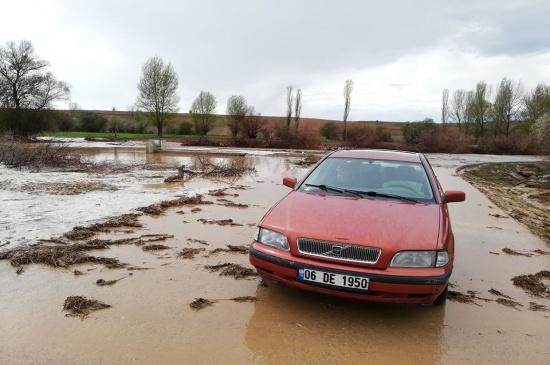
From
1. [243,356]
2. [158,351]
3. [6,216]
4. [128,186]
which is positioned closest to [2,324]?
[158,351]

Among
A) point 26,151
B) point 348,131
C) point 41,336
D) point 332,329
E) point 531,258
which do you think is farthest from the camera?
point 348,131

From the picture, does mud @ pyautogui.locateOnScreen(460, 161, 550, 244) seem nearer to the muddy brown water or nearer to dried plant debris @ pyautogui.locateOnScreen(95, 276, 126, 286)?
the muddy brown water

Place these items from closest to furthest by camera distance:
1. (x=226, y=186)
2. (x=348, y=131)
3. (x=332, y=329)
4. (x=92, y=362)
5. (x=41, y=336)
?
(x=92, y=362), (x=41, y=336), (x=332, y=329), (x=226, y=186), (x=348, y=131)

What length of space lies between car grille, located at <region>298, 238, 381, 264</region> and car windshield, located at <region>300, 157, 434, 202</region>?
129cm

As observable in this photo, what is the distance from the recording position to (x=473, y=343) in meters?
3.60

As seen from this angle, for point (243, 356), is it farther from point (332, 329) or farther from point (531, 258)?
point (531, 258)

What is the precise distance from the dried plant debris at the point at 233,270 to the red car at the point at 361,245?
1.01m

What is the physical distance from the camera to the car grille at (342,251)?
142 inches

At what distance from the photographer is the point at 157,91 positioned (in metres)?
55.4

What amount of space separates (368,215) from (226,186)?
9.61m

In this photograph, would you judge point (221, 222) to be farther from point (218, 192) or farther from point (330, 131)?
point (330, 131)

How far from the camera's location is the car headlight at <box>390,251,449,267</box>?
359 cm

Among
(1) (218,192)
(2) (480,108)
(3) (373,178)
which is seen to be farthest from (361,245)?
(2) (480,108)

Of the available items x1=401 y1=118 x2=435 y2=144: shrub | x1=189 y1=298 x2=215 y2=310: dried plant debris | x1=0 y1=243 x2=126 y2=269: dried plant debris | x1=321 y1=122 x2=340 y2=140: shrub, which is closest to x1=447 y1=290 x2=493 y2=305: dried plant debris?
x1=189 y1=298 x2=215 y2=310: dried plant debris
